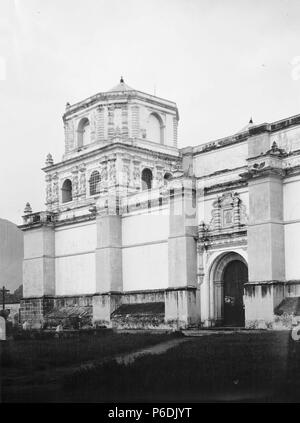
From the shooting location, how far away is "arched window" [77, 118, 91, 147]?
38.1m

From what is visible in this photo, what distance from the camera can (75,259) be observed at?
3494 centimetres

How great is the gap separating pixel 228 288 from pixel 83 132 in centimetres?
1531

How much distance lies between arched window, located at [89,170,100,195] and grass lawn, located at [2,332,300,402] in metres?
19.2

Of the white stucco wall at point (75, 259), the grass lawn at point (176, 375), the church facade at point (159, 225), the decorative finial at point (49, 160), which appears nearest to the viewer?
the grass lawn at point (176, 375)

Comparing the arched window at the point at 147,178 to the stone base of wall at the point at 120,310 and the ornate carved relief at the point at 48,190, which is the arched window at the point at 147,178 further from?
the stone base of wall at the point at 120,310

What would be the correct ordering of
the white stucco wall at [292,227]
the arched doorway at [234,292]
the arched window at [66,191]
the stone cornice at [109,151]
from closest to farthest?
the white stucco wall at [292,227], the arched doorway at [234,292], the stone cornice at [109,151], the arched window at [66,191]

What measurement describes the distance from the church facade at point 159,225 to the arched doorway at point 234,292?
50 millimetres

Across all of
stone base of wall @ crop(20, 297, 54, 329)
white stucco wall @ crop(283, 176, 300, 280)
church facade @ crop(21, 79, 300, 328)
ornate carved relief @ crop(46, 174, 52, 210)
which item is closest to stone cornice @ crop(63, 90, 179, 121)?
church facade @ crop(21, 79, 300, 328)

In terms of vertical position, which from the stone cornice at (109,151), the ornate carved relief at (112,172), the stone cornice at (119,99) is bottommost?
the ornate carved relief at (112,172)

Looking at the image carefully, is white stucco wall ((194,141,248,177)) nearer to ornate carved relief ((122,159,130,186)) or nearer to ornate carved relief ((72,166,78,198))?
ornate carved relief ((122,159,130,186))

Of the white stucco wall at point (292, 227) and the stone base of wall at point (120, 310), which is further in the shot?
the stone base of wall at point (120, 310)

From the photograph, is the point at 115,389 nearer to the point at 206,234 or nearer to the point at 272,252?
the point at 272,252

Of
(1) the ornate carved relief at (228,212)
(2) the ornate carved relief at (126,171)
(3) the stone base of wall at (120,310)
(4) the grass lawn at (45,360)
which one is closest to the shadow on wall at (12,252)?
(3) the stone base of wall at (120,310)

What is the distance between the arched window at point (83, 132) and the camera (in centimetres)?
Result: 3809
